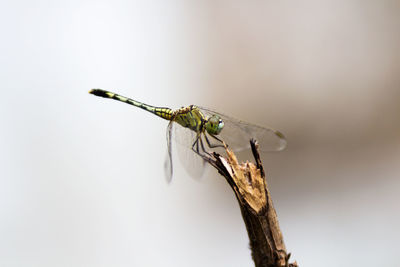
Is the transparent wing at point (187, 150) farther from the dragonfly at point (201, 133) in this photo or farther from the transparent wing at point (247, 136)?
the transparent wing at point (247, 136)

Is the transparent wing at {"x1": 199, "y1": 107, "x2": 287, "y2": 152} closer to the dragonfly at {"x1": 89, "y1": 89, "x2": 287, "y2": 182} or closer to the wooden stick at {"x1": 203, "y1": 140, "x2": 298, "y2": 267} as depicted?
the dragonfly at {"x1": 89, "y1": 89, "x2": 287, "y2": 182}

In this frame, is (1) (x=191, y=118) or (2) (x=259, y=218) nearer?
(2) (x=259, y=218)

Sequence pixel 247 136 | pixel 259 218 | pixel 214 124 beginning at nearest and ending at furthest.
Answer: pixel 259 218 < pixel 214 124 < pixel 247 136

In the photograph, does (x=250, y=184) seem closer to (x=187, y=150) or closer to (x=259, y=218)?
(x=259, y=218)

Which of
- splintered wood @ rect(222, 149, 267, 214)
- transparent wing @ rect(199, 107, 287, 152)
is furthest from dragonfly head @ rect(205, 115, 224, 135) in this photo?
splintered wood @ rect(222, 149, 267, 214)

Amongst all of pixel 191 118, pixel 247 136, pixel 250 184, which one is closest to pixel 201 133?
pixel 191 118

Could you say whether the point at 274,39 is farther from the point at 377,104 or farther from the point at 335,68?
the point at 377,104

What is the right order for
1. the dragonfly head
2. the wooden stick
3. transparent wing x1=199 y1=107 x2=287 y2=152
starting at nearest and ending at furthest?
the wooden stick
the dragonfly head
transparent wing x1=199 y1=107 x2=287 y2=152

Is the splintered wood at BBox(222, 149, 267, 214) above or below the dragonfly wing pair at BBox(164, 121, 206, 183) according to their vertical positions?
below
